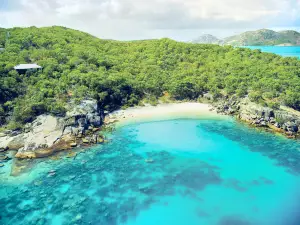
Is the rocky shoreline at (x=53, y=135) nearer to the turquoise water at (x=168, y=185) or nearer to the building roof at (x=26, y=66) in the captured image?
the turquoise water at (x=168, y=185)

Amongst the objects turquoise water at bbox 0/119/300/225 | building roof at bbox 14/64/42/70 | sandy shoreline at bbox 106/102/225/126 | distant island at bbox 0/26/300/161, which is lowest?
turquoise water at bbox 0/119/300/225

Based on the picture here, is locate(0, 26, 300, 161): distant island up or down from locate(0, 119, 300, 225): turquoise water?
up

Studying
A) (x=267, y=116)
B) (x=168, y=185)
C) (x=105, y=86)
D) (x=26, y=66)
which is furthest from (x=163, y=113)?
(x=26, y=66)

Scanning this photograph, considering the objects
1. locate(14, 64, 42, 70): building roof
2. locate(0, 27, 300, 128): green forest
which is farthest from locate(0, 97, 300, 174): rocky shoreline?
locate(14, 64, 42, 70): building roof

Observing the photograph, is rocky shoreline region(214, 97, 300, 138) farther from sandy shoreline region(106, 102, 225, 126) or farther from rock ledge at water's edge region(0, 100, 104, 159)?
rock ledge at water's edge region(0, 100, 104, 159)

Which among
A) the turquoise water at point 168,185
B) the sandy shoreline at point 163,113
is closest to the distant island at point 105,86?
the sandy shoreline at point 163,113

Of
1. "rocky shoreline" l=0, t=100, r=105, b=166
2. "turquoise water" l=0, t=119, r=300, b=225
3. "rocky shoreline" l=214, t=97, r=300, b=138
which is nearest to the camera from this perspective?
"turquoise water" l=0, t=119, r=300, b=225

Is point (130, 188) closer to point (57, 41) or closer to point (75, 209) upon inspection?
point (75, 209)
